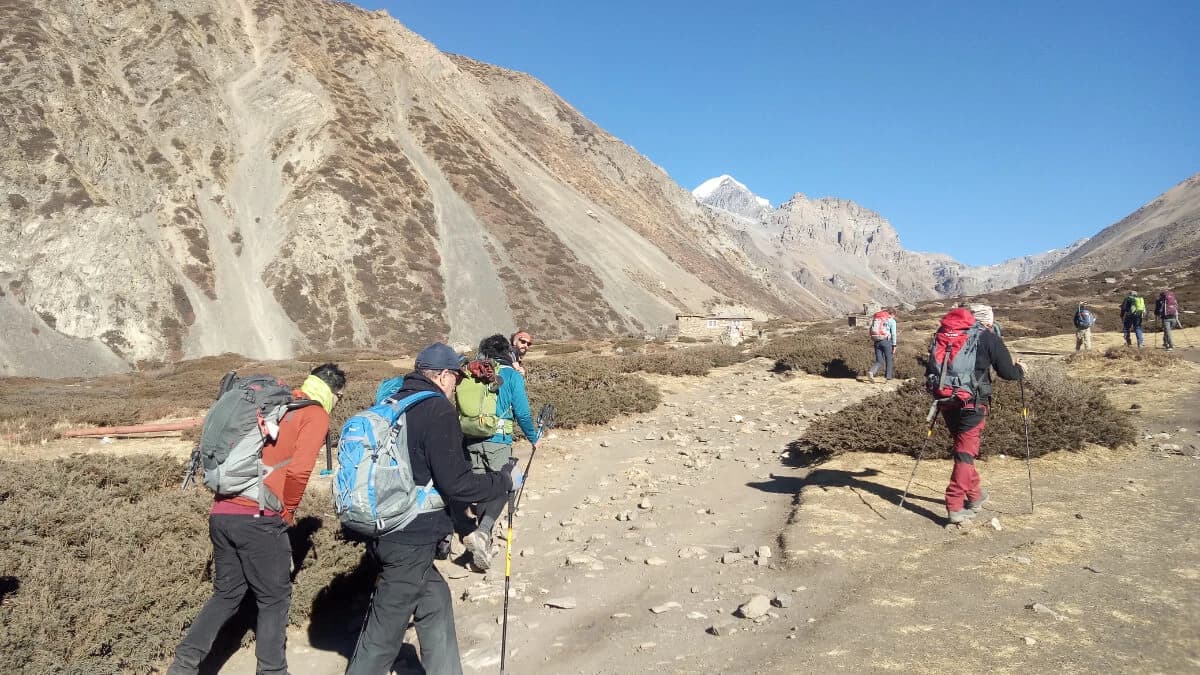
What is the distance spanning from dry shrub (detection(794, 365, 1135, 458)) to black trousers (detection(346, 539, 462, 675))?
7.21m

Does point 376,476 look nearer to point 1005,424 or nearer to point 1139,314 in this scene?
point 1005,424

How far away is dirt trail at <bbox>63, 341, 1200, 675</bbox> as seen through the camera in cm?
431

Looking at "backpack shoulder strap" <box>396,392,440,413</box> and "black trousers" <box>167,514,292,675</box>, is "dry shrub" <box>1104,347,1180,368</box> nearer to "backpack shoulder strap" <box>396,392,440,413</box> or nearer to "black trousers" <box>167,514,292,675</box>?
"backpack shoulder strap" <box>396,392,440,413</box>

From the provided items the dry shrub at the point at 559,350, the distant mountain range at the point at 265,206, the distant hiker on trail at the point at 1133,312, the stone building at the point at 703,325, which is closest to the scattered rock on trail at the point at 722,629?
the distant hiker on trail at the point at 1133,312

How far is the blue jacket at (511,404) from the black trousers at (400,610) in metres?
2.67

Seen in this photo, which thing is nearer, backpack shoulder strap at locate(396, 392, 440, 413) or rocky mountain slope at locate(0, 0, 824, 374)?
backpack shoulder strap at locate(396, 392, 440, 413)

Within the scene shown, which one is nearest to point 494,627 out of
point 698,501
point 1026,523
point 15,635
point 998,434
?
point 15,635

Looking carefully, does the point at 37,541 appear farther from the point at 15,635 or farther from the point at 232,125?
the point at 232,125

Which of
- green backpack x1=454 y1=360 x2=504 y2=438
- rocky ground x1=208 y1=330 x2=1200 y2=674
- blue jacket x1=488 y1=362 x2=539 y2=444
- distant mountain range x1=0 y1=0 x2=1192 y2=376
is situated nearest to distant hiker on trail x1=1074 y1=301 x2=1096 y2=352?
rocky ground x1=208 y1=330 x2=1200 y2=674

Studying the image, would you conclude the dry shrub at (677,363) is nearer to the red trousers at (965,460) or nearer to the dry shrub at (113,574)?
the red trousers at (965,460)

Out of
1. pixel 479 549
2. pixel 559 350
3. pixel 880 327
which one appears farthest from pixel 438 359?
pixel 559 350

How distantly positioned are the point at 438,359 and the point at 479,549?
115 inches

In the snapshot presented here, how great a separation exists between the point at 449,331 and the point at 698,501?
50964 mm

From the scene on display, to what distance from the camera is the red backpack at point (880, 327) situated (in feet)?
53.2
